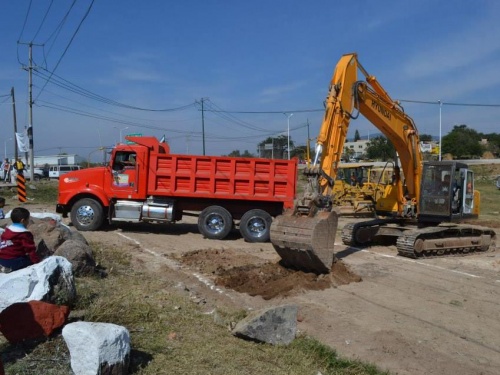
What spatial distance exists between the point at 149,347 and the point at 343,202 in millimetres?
19319

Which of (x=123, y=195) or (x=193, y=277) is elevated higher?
(x=123, y=195)

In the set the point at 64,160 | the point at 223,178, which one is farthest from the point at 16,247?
the point at 64,160

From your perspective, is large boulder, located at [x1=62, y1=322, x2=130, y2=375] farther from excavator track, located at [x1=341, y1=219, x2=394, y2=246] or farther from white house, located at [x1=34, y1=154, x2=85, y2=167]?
white house, located at [x1=34, y1=154, x2=85, y2=167]

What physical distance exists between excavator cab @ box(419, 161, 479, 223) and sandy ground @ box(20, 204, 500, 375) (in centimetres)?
121

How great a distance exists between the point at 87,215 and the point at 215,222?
3691mm

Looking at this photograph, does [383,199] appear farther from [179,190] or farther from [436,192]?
[179,190]

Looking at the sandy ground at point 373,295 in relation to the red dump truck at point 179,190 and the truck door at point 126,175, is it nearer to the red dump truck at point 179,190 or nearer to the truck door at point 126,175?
the red dump truck at point 179,190

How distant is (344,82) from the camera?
10820mm

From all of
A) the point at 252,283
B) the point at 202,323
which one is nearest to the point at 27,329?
the point at 202,323

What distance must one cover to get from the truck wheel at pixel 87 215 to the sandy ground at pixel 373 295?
70 cm

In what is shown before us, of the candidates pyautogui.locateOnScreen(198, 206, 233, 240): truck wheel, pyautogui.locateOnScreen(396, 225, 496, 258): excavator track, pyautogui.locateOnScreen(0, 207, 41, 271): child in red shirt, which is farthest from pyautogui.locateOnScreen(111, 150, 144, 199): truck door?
pyautogui.locateOnScreen(0, 207, 41, 271): child in red shirt

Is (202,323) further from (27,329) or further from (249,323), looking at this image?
(27,329)

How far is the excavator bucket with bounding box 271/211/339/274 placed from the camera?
877cm

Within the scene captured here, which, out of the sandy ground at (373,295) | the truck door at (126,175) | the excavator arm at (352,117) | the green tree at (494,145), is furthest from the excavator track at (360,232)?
the green tree at (494,145)
